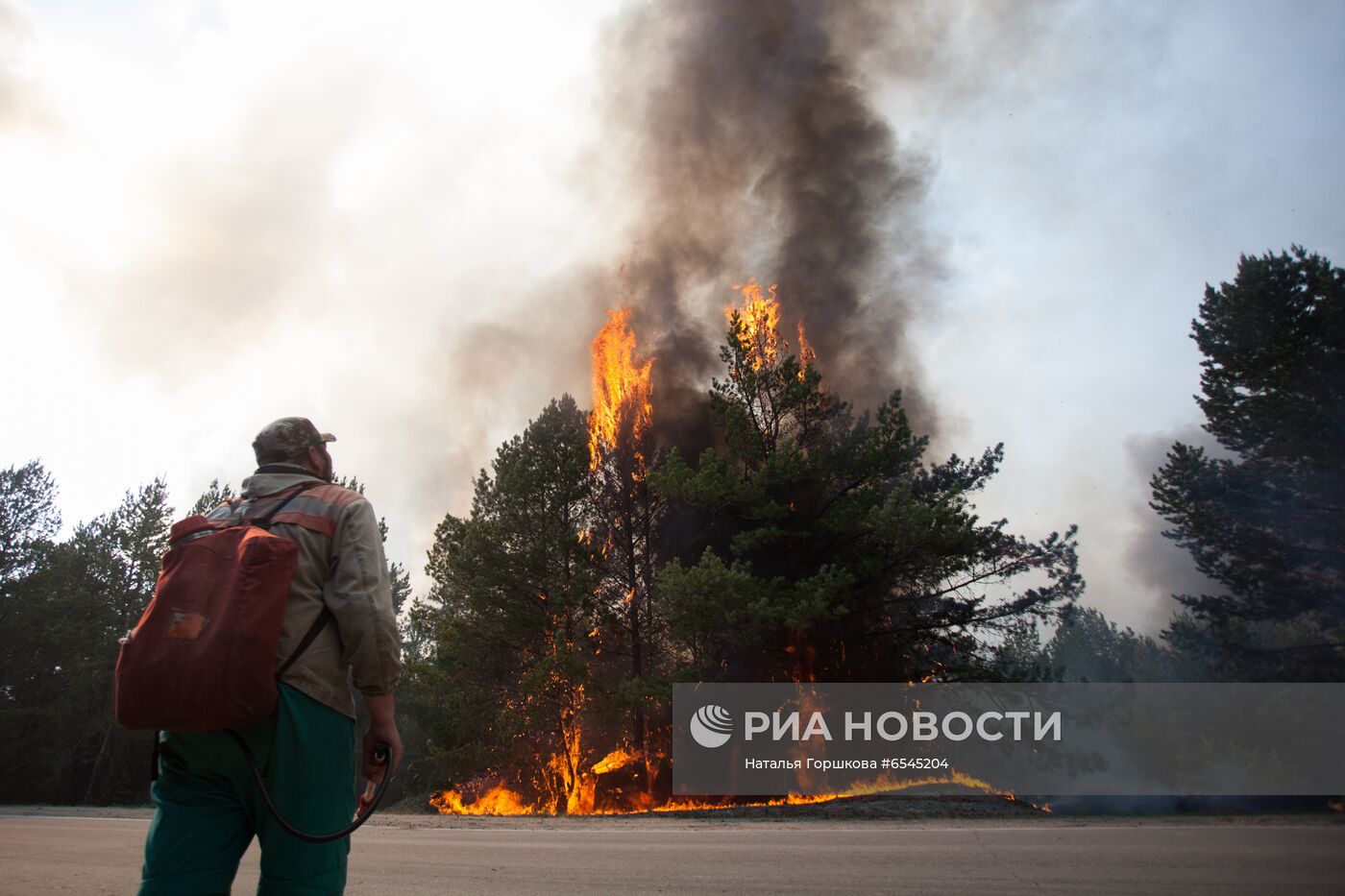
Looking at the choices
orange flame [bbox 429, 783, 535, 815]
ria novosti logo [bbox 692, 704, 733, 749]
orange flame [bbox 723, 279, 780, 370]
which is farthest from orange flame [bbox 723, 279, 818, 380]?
orange flame [bbox 429, 783, 535, 815]

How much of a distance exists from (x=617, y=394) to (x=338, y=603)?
70.2ft

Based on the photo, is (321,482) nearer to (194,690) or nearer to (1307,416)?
(194,690)

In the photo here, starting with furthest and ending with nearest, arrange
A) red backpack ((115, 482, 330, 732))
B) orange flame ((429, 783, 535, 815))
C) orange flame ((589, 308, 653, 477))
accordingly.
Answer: orange flame ((589, 308, 653, 477)) → orange flame ((429, 783, 535, 815)) → red backpack ((115, 482, 330, 732))

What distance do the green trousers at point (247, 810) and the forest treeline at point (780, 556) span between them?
13.9 m

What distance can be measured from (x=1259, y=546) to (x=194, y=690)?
2381cm

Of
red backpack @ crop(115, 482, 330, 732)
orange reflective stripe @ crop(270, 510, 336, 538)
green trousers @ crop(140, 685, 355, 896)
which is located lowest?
green trousers @ crop(140, 685, 355, 896)

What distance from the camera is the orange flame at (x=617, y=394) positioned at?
74.9 feet

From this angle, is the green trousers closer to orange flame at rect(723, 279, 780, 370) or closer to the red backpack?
the red backpack

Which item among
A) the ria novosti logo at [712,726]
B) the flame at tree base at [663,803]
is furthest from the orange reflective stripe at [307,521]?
the ria novosti logo at [712,726]

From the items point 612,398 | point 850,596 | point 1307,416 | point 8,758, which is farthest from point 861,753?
point 8,758

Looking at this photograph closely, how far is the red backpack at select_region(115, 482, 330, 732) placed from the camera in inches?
76.8

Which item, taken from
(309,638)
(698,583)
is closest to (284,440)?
(309,638)

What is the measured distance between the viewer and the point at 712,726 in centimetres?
1728

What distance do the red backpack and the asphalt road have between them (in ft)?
12.7
